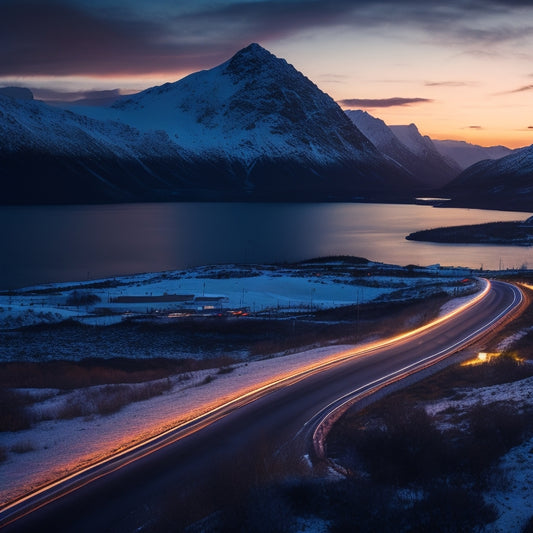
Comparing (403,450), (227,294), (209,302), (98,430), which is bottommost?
(209,302)

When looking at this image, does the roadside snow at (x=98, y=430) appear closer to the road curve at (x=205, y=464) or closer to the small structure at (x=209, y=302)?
the road curve at (x=205, y=464)

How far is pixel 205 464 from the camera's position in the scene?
1339cm

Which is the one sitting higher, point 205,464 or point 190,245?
point 190,245

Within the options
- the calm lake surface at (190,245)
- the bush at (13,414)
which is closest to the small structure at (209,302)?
the bush at (13,414)

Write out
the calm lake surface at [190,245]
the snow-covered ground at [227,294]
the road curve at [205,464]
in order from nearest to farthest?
the road curve at [205,464]
the snow-covered ground at [227,294]
the calm lake surface at [190,245]

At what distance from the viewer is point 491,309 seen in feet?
131

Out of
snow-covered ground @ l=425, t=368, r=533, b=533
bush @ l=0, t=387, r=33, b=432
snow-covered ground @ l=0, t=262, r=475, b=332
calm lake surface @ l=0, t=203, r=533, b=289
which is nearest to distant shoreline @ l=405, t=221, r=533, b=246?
calm lake surface @ l=0, t=203, r=533, b=289

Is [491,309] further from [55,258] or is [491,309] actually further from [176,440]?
[55,258]

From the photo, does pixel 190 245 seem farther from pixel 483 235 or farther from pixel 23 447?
pixel 23 447

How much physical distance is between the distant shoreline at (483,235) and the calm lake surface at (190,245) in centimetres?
544

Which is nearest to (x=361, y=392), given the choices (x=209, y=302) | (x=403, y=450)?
(x=403, y=450)

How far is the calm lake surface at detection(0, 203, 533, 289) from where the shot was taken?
95.6m

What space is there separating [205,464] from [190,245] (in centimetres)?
11300

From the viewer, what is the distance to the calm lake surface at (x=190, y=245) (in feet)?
314
